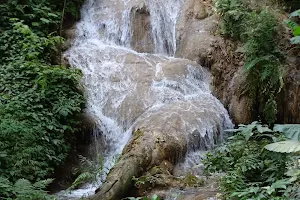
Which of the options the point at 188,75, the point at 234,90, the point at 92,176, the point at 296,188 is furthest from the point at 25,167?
the point at 234,90

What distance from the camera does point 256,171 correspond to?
5273 mm

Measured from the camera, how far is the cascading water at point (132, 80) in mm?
8461

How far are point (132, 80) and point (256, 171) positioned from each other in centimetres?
498

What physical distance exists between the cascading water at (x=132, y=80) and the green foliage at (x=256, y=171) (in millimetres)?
2096

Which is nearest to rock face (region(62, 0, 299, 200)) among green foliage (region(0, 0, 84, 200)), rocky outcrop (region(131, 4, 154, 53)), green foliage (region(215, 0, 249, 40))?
rocky outcrop (region(131, 4, 154, 53))

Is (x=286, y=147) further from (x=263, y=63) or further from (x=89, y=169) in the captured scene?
(x=263, y=63)

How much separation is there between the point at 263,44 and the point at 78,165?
5.23m

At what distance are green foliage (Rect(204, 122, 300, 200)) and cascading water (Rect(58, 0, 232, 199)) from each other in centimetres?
210

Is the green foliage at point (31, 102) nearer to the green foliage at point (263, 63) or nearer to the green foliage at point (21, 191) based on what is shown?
the green foliage at point (21, 191)

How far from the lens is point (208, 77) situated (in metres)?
10.4

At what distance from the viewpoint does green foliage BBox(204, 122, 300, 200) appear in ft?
15.0

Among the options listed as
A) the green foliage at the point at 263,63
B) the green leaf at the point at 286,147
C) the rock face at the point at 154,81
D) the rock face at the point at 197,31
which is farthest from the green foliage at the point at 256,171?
the rock face at the point at 197,31

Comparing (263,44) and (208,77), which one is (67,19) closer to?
→ (208,77)

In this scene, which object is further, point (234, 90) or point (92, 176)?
point (234, 90)
